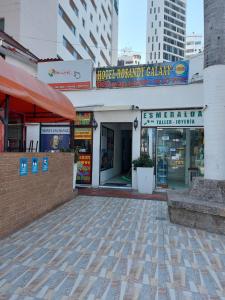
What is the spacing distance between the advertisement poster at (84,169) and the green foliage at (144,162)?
1.92m

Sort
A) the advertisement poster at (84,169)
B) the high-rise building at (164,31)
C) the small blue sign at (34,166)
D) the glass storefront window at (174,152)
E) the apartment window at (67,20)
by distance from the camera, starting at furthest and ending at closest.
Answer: the high-rise building at (164,31) < the apartment window at (67,20) < the advertisement poster at (84,169) < the glass storefront window at (174,152) < the small blue sign at (34,166)

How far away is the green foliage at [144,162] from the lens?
8.24 metres

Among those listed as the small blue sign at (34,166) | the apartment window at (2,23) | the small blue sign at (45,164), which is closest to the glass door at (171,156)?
the small blue sign at (45,164)

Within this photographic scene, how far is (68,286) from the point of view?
2.67m

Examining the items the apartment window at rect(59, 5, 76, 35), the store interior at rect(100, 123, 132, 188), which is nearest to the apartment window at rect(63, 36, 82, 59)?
the apartment window at rect(59, 5, 76, 35)

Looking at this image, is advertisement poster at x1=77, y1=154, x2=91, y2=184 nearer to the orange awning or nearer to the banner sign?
the banner sign

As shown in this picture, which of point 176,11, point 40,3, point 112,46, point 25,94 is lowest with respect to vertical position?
point 25,94

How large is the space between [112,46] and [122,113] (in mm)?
47560

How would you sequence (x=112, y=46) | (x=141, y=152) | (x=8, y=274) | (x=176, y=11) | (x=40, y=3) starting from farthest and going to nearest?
1. (x=176, y=11)
2. (x=112, y=46)
3. (x=40, y=3)
4. (x=141, y=152)
5. (x=8, y=274)

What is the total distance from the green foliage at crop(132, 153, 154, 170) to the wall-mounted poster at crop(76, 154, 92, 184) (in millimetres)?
1918

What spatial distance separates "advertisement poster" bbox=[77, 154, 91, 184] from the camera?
942cm

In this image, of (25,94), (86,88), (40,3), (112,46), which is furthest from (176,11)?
(25,94)

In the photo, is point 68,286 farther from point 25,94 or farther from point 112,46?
point 112,46

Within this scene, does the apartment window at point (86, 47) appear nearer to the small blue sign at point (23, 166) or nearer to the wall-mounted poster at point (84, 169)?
the wall-mounted poster at point (84, 169)
